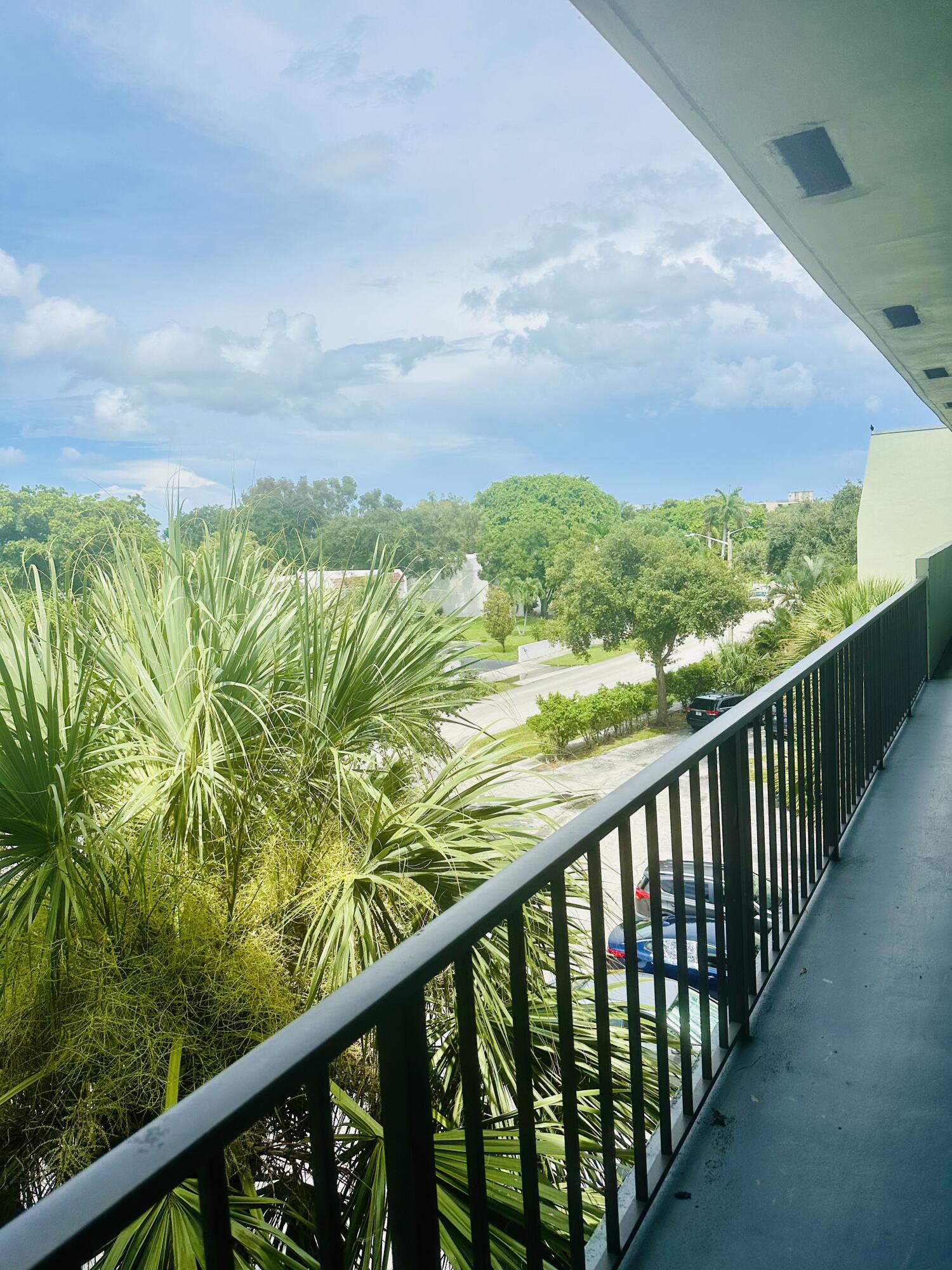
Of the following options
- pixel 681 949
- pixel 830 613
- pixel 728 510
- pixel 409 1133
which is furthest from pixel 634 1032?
pixel 728 510

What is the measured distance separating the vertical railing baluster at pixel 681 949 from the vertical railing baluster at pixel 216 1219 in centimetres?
98

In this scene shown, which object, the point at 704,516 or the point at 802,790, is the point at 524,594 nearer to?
the point at 704,516

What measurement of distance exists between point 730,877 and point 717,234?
19091 cm

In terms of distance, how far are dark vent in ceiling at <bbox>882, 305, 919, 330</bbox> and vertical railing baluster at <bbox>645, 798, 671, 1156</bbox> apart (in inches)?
154

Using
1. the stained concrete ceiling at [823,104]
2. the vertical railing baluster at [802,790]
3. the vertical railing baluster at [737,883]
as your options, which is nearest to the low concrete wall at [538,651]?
the stained concrete ceiling at [823,104]

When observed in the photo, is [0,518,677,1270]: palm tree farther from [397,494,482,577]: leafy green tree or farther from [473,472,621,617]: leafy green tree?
[473,472,621,617]: leafy green tree

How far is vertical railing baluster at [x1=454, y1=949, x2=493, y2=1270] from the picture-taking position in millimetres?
928

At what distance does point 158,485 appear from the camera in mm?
3428

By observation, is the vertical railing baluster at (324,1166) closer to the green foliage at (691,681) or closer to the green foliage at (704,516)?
the green foliage at (691,681)

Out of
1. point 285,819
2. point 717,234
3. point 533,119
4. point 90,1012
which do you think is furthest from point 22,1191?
point 717,234

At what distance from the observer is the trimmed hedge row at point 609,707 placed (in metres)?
29.3

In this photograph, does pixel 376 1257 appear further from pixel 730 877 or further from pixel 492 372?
pixel 492 372

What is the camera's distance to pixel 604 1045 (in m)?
1.32

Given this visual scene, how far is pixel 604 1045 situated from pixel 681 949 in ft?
1.13
